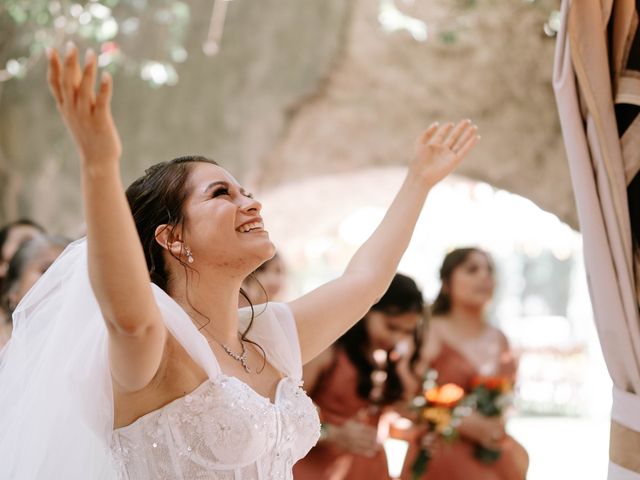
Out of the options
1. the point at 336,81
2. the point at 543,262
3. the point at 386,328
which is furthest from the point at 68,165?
the point at 543,262

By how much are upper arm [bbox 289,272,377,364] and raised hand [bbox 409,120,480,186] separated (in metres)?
0.30

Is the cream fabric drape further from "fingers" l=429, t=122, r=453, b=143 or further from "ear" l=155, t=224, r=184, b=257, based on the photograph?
"ear" l=155, t=224, r=184, b=257

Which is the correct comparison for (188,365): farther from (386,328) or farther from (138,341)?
(386,328)

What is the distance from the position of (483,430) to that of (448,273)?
944 millimetres

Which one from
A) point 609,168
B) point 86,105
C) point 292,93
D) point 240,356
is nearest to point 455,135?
point 609,168

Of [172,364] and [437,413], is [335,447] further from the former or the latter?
[172,364]

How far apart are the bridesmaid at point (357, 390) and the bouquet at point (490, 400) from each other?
45cm

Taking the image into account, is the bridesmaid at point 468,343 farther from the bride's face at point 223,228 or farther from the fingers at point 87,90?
the fingers at point 87,90

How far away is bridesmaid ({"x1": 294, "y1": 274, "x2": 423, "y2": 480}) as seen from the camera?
411cm

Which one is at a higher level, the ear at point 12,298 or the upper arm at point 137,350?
the upper arm at point 137,350

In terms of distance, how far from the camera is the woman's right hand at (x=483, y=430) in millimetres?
4516

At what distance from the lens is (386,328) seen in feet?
14.1

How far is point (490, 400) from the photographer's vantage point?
15.0 ft

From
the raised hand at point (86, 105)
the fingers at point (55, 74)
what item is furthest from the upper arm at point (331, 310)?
the fingers at point (55, 74)
